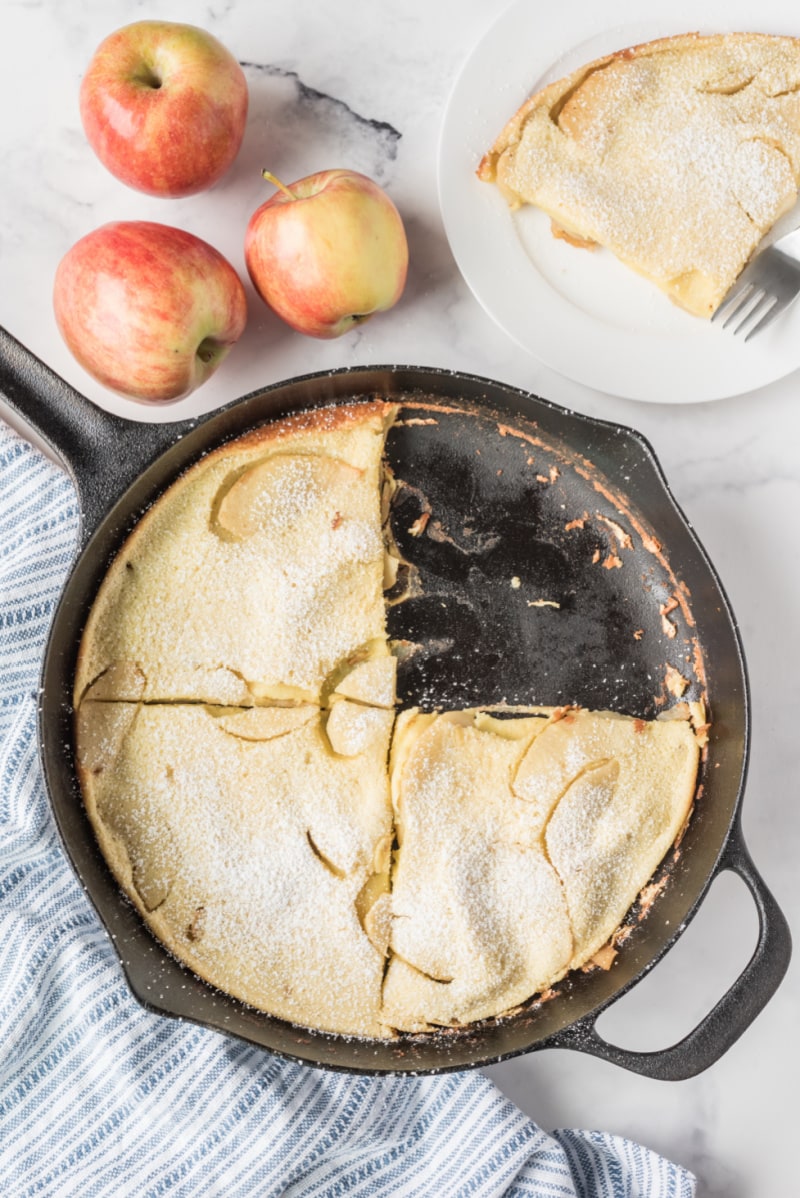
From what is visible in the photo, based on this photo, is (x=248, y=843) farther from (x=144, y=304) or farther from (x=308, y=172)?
(x=308, y=172)

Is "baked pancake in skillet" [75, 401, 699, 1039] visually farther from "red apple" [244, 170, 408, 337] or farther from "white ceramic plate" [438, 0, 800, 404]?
"white ceramic plate" [438, 0, 800, 404]

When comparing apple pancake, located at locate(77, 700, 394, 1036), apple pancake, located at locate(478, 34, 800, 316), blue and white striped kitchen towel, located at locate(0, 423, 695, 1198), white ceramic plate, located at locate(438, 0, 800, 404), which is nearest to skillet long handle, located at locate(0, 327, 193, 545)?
blue and white striped kitchen towel, located at locate(0, 423, 695, 1198)

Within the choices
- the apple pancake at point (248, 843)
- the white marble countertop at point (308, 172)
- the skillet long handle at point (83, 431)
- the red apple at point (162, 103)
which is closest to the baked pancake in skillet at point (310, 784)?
the apple pancake at point (248, 843)

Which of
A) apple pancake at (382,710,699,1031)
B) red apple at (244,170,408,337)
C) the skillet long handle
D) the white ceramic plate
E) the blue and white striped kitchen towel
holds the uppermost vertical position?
the white ceramic plate

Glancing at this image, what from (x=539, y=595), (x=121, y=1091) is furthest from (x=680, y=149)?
(x=121, y=1091)

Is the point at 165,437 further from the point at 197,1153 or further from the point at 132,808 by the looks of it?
the point at 197,1153

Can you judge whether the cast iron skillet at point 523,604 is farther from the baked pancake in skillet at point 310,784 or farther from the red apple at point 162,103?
the red apple at point 162,103
